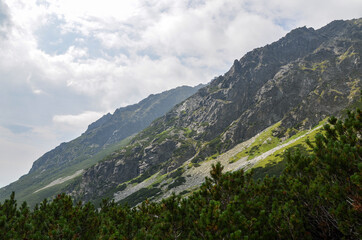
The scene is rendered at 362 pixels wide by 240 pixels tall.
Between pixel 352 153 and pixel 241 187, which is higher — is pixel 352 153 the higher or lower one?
the higher one

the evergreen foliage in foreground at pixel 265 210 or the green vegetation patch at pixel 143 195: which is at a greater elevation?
the evergreen foliage in foreground at pixel 265 210

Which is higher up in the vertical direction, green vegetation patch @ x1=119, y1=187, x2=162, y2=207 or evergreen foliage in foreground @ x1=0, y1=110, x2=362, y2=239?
evergreen foliage in foreground @ x1=0, y1=110, x2=362, y2=239

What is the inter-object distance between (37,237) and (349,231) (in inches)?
775

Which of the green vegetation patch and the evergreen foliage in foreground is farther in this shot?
the green vegetation patch

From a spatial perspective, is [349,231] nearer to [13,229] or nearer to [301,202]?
[301,202]

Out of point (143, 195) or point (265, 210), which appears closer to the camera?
point (265, 210)

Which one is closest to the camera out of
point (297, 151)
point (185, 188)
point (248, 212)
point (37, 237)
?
point (37, 237)

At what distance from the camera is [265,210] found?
16.4 meters

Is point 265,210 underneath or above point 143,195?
above

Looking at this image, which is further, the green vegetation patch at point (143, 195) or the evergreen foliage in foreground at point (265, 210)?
the green vegetation patch at point (143, 195)

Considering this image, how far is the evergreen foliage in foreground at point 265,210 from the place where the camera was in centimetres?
1173

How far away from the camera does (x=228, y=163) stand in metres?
170

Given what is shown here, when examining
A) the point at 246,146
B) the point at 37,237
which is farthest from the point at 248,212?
the point at 246,146

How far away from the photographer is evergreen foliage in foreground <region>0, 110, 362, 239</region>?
Answer: 11.7 m
